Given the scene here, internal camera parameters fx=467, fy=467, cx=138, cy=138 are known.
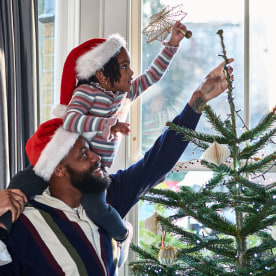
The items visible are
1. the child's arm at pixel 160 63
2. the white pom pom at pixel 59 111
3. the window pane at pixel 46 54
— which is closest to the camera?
the white pom pom at pixel 59 111

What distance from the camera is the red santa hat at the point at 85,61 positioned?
1.66 m

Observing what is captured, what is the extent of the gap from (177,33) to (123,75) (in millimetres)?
290

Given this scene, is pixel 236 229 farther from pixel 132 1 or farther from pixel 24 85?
pixel 132 1

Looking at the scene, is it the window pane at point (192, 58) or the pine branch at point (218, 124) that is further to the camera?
the window pane at point (192, 58)

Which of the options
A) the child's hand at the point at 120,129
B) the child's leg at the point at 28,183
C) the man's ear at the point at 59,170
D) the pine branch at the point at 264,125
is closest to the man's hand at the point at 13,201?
the child's leg at the point at 28,183

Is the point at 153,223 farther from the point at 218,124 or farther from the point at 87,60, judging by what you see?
the point at 87,60

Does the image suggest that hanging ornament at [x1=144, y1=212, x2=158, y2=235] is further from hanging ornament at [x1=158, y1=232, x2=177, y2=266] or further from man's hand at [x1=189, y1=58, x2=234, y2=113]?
man's hand at [x1=189, y1=58, x2=234, y2=113]

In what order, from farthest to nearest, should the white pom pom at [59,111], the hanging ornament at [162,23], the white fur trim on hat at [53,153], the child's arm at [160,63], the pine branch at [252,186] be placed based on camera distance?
1. the hanging ornament at [162,23]
2. the child's arm at [160,63]
3. the white pom pom at [59,111]
4. the white fur trim on hat at [53,153]
5. the pine branch at [252,186]

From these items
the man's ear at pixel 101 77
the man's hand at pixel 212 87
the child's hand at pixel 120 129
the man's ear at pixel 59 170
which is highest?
the man's ear at pixel 101 77

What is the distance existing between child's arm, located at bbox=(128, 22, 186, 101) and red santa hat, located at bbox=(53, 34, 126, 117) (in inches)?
7.3

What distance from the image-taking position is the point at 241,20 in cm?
225

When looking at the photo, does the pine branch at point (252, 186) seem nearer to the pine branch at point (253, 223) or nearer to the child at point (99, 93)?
the pine branch at point (253, 223)

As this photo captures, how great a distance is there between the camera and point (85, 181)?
164 cm

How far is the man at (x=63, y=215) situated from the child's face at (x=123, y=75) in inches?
9.0
